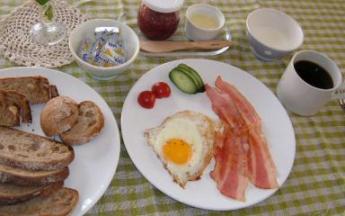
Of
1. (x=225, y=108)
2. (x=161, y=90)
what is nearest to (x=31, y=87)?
(x=161, y=90)

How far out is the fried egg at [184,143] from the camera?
1.33m

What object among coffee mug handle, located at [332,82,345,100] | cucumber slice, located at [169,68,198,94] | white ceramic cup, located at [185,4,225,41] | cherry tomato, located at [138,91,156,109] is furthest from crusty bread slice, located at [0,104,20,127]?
coffee mug handle, located at [332,82,345,100]

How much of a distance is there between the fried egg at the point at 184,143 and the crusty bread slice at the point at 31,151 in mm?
322

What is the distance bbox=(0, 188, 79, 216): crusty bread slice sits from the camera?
3.51 ft

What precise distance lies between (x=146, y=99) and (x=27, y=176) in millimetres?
525

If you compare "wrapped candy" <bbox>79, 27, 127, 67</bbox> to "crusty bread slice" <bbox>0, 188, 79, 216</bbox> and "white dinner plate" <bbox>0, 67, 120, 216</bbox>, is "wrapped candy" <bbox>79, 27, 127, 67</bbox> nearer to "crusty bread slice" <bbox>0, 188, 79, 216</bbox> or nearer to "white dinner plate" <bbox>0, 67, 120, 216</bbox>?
"white dinner plate" <bbox>0, 67, 120, 216</bbox>

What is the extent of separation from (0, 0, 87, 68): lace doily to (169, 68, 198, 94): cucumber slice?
435 millimetres

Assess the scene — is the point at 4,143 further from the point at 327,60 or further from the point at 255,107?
the point at 327,60

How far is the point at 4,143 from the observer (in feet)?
3.98

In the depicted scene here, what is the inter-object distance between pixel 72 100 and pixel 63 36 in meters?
0.46

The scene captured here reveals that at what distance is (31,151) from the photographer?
1.22 meters

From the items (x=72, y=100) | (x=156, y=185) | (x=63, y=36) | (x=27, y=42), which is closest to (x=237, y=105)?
(x=156, y=185)

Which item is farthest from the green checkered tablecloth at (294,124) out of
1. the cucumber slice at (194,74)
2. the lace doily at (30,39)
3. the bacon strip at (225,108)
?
the bacon strip at (225,108)

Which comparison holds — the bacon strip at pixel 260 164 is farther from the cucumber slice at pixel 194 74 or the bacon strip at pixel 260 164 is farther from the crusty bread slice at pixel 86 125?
the crusty bread slice at pixel 86 125
